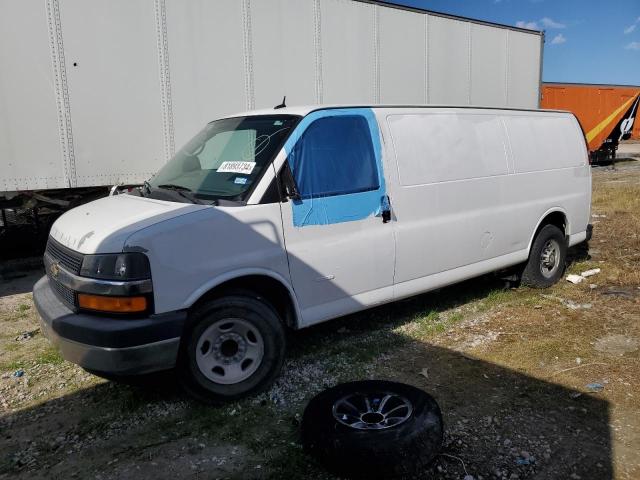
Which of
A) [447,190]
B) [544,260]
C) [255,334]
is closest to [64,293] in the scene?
[255,334]

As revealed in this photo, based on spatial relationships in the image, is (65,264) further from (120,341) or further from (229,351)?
(229,351)

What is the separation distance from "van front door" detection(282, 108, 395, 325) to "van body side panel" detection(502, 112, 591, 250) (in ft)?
6.02

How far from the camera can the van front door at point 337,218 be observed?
12.6 feet

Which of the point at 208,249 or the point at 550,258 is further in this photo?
the point at 550,258

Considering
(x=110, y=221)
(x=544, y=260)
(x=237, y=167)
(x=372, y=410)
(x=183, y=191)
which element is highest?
(x=237, y=167)

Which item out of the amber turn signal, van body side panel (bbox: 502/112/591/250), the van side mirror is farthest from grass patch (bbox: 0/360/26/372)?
van body side panel (bbox: 502/112/591/250)

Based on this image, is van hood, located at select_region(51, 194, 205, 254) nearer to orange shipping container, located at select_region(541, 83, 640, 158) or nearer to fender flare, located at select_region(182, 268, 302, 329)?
fender flare, located at select_region(182, 268, 302, 329)

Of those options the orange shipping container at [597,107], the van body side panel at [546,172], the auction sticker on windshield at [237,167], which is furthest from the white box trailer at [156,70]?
the orange shipping container at [597,107]

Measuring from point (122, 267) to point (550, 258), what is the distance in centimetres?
483

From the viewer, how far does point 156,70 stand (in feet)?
22.0

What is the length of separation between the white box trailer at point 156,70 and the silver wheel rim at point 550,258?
386cm

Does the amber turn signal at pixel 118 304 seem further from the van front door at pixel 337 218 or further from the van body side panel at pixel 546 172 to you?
the van body side panel at pixel 546 172

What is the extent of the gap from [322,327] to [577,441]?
2.50m

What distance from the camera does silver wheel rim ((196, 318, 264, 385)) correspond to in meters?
3.49
